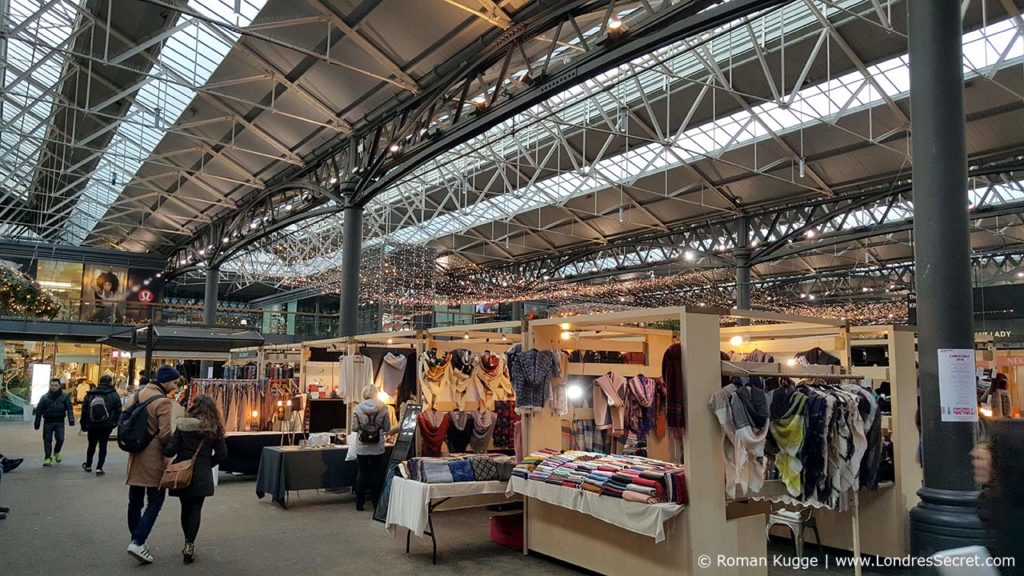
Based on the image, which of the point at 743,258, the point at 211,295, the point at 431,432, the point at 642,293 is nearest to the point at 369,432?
the point at 431,432

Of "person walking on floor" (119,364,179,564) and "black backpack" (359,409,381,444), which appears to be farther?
"black backpack" (359,409,381,444)

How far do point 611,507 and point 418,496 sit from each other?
1.89m

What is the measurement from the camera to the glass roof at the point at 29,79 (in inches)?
456

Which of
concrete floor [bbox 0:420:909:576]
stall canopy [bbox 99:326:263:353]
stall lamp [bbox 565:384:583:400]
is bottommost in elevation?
concrete floor [bbox 0:420:909:576]

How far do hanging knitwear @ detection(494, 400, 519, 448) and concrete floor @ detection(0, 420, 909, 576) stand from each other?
3.12 feet

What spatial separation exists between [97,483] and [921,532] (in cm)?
1076

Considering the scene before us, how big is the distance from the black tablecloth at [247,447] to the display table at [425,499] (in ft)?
15.7

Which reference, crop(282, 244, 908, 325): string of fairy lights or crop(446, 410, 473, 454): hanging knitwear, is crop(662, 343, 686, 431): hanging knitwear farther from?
crop(282, 244, 908, 325): string of fairy lights

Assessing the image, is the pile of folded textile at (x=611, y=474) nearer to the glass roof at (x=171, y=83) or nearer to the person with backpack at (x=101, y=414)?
the glass roof at (x=171, y=83)

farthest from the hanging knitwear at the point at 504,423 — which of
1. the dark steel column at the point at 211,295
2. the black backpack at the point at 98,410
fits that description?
the dark steel column at the point at 211,295

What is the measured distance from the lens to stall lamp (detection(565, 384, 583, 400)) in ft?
23.6

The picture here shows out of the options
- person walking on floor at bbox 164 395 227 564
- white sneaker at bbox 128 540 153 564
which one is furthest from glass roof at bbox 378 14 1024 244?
white sneaker at bbox 128 540 153 564

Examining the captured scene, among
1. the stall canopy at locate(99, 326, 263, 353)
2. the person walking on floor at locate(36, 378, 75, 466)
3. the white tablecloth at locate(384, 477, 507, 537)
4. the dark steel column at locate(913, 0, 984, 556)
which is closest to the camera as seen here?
the dark steel column at locate(913, 0, 984, 556)

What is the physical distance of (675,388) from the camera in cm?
537
